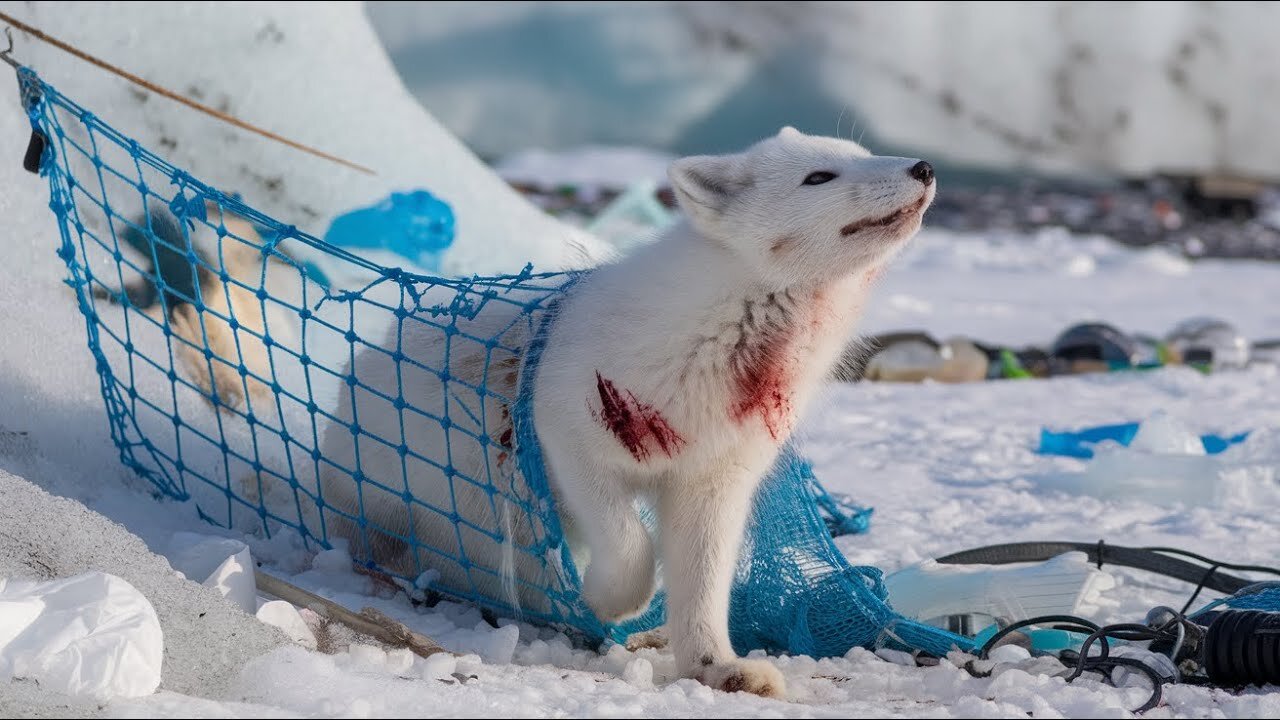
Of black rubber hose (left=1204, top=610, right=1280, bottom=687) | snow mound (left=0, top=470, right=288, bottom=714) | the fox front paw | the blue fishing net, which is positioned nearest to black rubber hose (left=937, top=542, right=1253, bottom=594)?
the blue fishing net

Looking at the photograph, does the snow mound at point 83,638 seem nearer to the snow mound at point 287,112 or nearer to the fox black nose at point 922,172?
the fox black nose at point 922,172

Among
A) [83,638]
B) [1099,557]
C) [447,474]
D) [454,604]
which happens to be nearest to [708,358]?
[447,474]

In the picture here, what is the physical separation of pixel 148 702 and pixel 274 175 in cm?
Answer: 268

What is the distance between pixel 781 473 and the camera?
2203 millimetres

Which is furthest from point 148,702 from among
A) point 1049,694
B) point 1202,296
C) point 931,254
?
point 931,254

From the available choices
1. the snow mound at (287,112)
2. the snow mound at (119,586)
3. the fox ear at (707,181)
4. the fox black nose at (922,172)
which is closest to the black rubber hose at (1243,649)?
the fox black nose at (922,172)

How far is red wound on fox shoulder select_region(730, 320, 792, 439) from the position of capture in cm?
186

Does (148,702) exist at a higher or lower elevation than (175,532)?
lower

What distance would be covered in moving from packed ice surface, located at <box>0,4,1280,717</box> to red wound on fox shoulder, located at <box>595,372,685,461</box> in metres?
0.32

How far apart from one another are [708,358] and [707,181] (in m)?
0.26

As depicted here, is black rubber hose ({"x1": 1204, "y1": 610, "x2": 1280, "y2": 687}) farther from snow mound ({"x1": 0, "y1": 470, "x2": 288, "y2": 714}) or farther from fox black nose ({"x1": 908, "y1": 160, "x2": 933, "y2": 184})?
snow mound ({"x1": 0, "y1": 470, "x2": 288, "y2": 714})

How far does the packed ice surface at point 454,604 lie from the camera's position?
1.58 m

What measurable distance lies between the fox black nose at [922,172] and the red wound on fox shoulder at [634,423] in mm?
481

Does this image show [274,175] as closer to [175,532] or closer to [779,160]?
[175,532]
